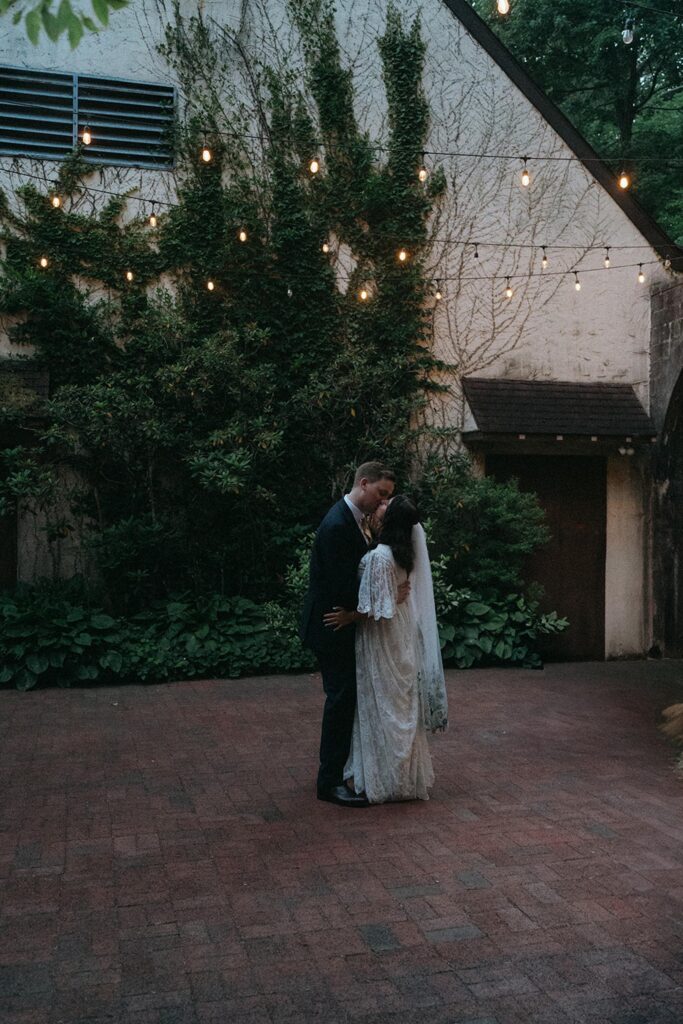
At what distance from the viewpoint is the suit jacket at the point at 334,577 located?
556 centimetres

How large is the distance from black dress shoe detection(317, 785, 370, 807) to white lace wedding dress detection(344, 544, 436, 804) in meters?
0.05

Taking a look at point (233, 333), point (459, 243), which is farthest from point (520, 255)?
point (233, 333)

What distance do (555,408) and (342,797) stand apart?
22.0 ft

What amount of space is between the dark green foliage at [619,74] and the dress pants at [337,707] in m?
13.4

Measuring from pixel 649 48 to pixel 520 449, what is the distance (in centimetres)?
1002

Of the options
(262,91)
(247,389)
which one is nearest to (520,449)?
(247,389)

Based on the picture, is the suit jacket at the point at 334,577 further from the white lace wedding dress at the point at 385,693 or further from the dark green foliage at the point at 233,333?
the dark green foliage at the point at 233,333

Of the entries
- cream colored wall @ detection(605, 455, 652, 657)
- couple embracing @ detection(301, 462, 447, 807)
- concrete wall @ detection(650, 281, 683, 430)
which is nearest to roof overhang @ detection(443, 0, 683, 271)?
concrete wall @ detection(650, 281, 683, 430)

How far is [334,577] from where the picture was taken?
5.57 meters

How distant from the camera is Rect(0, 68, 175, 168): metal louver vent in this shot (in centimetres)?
1063

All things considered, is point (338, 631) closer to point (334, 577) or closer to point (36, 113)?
point (334, 577)

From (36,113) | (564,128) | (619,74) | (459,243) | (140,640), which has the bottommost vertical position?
(140,640)

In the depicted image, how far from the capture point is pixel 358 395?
1070 centimetres

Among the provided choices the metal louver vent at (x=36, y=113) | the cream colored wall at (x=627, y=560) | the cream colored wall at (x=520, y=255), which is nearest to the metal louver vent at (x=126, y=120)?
the metal louver vent at (x=36, y=113)
